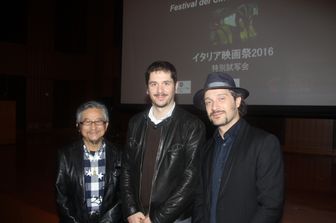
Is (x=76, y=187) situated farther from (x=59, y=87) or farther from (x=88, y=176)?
(x=59, y=87)

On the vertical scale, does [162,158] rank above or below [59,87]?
below

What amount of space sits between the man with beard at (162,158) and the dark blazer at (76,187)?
0.36 ft

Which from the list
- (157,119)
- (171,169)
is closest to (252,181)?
(171,169)

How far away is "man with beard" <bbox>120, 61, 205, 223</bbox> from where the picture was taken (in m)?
1.80

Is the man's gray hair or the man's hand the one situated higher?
the man's gray hair

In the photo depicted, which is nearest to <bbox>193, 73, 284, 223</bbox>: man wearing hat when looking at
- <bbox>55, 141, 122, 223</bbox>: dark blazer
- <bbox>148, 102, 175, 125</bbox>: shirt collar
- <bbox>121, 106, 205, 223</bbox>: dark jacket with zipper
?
<bbox>121, 106, 205, 223</bbox>: dark jacket with zipper

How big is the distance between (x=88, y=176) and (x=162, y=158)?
0.46 metres

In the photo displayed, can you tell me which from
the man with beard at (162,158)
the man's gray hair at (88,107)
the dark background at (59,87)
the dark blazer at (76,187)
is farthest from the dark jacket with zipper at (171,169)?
the dark background at (59,87)

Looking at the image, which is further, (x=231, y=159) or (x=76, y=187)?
(x=76, y=187)

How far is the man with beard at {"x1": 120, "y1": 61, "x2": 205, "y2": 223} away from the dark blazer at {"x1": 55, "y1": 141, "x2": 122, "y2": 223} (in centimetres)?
11

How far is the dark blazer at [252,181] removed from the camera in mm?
1420

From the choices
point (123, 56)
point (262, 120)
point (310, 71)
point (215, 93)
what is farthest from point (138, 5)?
point (262, 120)

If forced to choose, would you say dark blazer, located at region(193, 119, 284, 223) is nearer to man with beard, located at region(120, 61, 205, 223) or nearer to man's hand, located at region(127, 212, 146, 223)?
man with beard, located at region(120, 61, 205, 223)

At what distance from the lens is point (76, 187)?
75.9 inches
